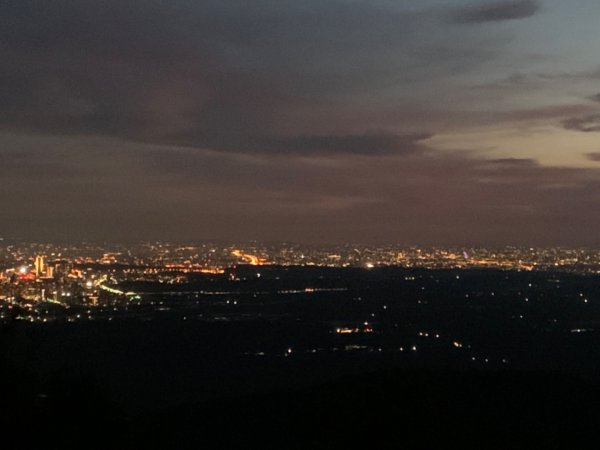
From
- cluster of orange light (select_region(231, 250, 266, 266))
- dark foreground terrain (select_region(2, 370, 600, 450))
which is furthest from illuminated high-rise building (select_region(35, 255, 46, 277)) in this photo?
dark foreground terrain (select_region(2, 370, 600, 450))

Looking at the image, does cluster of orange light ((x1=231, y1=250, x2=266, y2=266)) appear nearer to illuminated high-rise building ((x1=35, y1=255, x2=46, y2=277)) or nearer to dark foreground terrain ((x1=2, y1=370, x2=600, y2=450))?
illuminated high-rise building ((x1=35, y1=255, x2=46, y2=277))

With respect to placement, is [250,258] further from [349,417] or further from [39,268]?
[349,417]

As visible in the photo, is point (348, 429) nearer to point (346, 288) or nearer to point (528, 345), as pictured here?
point (528, 345)

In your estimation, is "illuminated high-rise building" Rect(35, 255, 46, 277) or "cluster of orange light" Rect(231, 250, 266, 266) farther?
"cluster of orange light" Rect(231, 250, 266, 266)

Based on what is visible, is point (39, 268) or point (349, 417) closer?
point (349, 417)

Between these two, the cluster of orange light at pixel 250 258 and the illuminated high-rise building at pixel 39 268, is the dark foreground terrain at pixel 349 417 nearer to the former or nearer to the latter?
the illuminated high-rise building at pixel 39 268

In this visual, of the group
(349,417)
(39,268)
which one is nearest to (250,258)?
(39,268)

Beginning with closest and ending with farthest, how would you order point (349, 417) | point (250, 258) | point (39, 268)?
point (349, 417), point (39, 268), point (250, 258)

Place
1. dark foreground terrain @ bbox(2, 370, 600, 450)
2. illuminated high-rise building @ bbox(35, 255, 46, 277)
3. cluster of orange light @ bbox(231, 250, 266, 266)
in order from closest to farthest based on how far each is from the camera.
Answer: dark foreground terrain @ bbox(2, 370, 600, 450)
illuminated high-rise building @ bbox(35, 255, 46, 277)
cluster of orange light @ bbox(231, 250, 266, 266)

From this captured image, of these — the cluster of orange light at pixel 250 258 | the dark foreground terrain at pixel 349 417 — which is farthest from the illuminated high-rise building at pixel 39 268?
the dark foreground terrain at pixel 349 417

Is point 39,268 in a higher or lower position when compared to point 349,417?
higher

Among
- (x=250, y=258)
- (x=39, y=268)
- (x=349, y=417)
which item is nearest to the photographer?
(x=349, y=417)

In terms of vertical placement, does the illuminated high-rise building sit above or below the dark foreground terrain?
above
